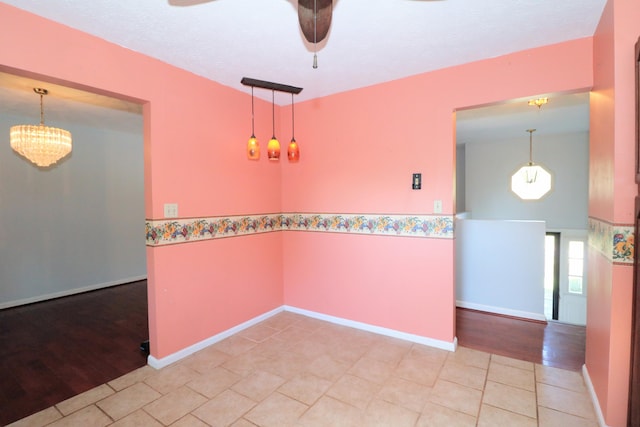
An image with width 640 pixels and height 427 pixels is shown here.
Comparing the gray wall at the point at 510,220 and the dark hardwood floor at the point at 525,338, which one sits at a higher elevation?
the gray wall at the point at 510,220

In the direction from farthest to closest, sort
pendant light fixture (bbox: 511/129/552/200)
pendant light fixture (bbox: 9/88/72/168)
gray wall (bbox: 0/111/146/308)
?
pendant light fixture (bbox: 511/129/552/200) < gray wall (bbox: 0/111/146/308) < pendant light fixture (bbox: 9/88/72/168)

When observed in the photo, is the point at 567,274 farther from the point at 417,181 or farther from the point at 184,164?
the point at 184,164

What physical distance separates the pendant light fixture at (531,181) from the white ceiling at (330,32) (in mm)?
3230

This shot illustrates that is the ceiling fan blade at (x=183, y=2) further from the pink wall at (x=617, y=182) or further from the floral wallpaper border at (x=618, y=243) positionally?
the floral wallpaper border at (x=618, y=243)

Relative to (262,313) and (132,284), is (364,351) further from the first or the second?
(132,284)

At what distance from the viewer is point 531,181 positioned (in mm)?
4867

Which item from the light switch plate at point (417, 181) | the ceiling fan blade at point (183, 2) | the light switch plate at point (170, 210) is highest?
the ceiling fan blade at point (183, 2)

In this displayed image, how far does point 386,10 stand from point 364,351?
8.29 feet

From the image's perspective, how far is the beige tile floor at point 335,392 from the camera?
178 centimetres

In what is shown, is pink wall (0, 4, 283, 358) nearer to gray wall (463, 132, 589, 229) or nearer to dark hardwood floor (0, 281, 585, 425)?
dark hardwood floor (0, 281, 585, 425)

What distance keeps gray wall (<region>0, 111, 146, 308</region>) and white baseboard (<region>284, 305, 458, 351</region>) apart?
3125mm

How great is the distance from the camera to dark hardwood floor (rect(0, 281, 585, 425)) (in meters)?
2.09

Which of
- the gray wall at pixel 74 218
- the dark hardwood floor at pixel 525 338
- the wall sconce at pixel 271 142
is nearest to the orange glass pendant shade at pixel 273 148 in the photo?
the wall sconce at pixel 271 142

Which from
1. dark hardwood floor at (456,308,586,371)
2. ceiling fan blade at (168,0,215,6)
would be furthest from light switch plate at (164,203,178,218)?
dark hardwood floor at (456,308,586,371)
